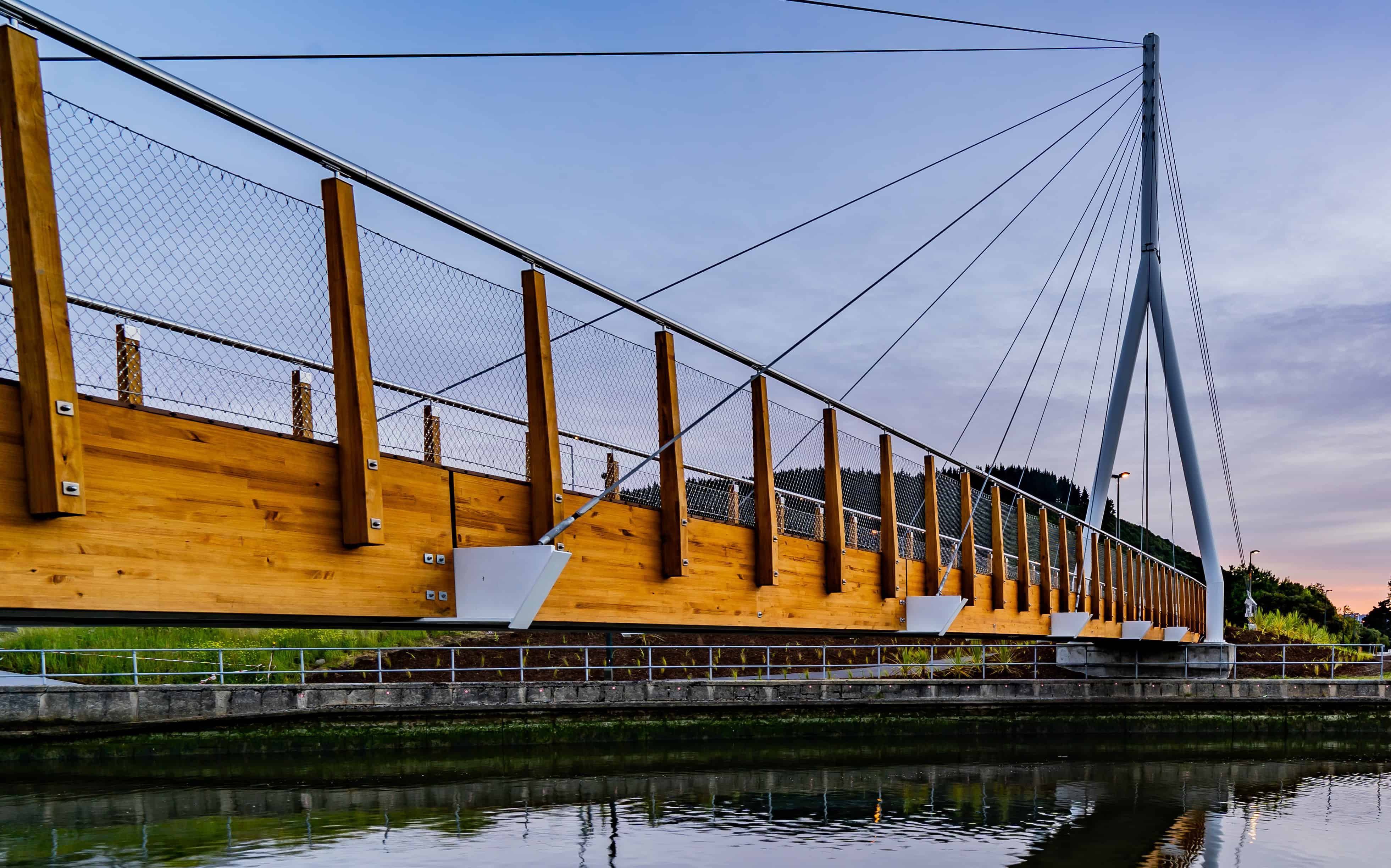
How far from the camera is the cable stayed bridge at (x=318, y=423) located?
17.2 ft

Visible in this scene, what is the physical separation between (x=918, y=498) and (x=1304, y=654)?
34.4m

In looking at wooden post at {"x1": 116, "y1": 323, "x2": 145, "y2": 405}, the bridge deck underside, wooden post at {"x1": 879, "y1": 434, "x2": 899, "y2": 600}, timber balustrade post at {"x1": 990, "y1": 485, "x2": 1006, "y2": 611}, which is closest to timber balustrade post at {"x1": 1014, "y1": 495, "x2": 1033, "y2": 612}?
timber balustrade post at {"x1": 990, "y1": 485, "x2": 1006, "y2": 611}

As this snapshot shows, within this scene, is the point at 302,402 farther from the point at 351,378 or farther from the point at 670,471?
the point at 670,471

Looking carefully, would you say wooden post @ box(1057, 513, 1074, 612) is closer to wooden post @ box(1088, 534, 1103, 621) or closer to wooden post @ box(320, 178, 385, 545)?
wooden post @ box(1088, 534, 1103, 621)

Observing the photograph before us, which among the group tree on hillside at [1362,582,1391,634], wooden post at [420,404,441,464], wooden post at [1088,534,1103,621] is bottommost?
tree on hillside at [1362,582,1391,634]

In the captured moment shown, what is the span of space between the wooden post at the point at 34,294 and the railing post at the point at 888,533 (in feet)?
33.2

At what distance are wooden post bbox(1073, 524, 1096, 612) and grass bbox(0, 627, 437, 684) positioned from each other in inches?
628

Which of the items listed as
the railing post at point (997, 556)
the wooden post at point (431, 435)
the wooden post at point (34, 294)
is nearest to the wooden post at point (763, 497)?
the wooden post at point (431, 435)

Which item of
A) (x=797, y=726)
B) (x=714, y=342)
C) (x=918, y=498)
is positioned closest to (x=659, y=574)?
(x=714, y=342)

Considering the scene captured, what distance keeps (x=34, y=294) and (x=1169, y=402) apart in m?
32.2

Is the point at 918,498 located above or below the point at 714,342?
below

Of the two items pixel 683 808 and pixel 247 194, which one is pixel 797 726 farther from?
pixel 247 194

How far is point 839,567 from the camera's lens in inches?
489

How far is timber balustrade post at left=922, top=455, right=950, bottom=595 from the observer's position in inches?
591
